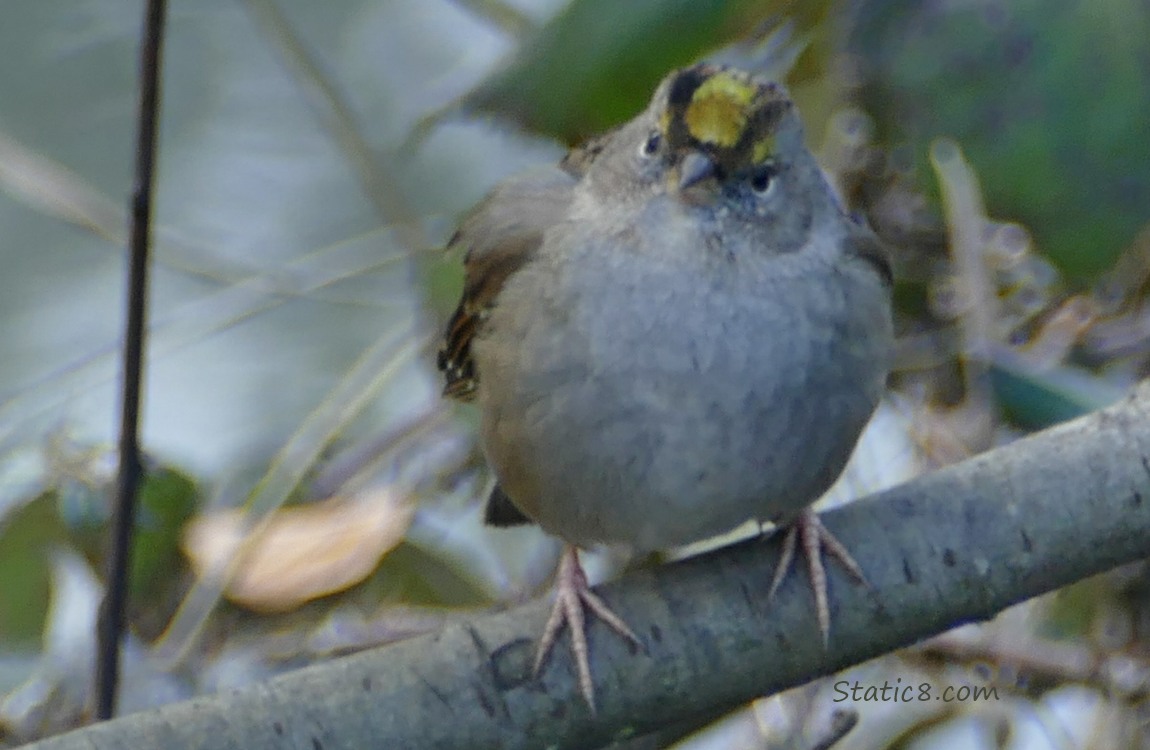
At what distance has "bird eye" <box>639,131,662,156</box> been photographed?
1.98 metres

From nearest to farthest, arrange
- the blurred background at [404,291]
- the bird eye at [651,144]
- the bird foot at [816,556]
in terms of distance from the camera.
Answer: the bird foot at [816,556] → the bird eye at [651,144] → the blurred background at [404,291]

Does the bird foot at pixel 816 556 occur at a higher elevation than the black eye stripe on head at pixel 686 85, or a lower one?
lower

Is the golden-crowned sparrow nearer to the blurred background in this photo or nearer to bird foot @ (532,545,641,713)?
bird foot @ (532,545,641,713)

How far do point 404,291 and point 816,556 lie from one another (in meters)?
1.43

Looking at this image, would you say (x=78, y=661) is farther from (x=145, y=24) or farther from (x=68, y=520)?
(x=145, y=24)

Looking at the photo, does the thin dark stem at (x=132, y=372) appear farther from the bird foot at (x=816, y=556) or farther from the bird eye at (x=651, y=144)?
the bird foot at (x=816, y=556)

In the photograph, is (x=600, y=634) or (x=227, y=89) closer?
(x=600, y=634)

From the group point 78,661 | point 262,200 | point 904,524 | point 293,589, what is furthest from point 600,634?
point 262,200

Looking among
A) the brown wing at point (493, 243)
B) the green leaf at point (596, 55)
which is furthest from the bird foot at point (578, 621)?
the green leaf at point (596, 55)

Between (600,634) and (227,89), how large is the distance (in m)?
2.17

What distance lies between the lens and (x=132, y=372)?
167 cm

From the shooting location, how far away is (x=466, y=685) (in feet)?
5.65

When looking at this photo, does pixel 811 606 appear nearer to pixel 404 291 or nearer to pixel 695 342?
pixel 695 342

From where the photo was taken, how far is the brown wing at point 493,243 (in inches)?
→ 84.9
